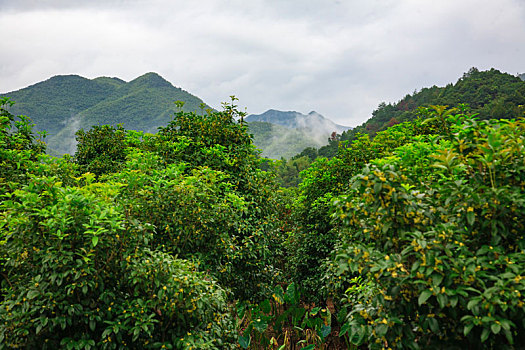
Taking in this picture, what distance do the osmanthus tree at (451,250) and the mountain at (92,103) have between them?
53.6 m

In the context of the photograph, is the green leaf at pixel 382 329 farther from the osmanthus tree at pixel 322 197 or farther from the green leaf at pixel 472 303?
the osmanthus tree at pixel 322 197

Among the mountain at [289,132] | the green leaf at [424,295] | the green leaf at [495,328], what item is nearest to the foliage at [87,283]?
the green leaf at [424,295]

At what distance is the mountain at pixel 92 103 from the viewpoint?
175ft

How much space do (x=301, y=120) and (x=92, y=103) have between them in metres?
63.3

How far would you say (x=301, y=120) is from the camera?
10669 centimetres

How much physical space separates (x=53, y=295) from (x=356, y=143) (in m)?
5.66

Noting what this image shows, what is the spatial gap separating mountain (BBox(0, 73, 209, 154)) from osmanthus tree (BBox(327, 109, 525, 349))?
53566 millimetres

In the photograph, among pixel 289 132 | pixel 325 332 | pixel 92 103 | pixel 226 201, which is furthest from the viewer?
pixel 289 132

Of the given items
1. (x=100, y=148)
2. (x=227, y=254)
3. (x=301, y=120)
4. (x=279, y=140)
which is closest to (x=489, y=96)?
(x=100, y=148)

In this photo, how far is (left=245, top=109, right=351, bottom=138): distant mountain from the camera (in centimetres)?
10088

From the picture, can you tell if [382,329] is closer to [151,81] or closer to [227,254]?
[227,254]

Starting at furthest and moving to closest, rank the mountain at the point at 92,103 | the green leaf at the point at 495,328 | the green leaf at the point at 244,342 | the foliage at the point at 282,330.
Result: the mountain at the point at 92,103, the foliage at the point at 282,330, the green leaf at the point at 244,342, the green leaf at the point at 495,328

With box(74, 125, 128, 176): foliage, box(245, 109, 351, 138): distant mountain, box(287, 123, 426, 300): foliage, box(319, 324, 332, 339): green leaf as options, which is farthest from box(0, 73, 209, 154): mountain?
box(319, 324, 332, 339): green leaf

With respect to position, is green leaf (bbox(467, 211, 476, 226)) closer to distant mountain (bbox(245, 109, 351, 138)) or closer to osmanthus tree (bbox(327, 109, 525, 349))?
osmanthus tree (bbox(327, 109, 525, 349))
